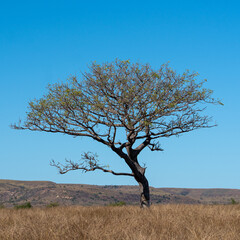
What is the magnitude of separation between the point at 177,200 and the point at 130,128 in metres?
87.0

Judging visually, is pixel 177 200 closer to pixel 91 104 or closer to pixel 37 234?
pixel 91 104

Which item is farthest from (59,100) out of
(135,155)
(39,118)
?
(135,155)

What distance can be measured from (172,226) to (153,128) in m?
13.0

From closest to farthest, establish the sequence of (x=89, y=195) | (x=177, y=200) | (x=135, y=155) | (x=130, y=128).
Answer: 1. (x=130, y=128)
2. (x=135, y=155)
3. (x=89, y=195)
4. (x=177, y=200)

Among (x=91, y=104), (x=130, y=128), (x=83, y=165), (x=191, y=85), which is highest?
(x=191, y=85)

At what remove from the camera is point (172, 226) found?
31.7 ft

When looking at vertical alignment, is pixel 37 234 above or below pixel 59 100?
below

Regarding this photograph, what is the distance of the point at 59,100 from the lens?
2227 centimetres

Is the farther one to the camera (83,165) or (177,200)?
(177,200)

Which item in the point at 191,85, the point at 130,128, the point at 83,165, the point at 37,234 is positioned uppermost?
the point at 191,85

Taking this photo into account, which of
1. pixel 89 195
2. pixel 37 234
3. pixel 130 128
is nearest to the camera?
pixel 37 234

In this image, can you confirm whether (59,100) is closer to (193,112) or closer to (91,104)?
(91,104)

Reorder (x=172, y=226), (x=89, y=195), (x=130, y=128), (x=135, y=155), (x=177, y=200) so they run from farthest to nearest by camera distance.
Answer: (x=177, y=200) → (x=89, y=195) → (x=135, y=155) → (x=130, y=128) → (x=172, y=226)

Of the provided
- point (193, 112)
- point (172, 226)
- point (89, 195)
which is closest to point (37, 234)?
point (172, 226)
